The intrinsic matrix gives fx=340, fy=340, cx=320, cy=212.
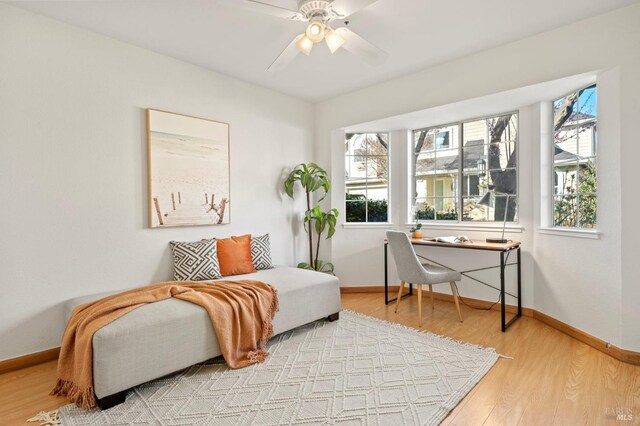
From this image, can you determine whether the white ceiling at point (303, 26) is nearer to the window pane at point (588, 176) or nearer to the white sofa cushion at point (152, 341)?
the window pane at point (588, 176)

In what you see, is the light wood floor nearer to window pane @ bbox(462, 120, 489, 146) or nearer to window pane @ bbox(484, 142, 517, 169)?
window pane @ bbox(484, 142, 517, 169)

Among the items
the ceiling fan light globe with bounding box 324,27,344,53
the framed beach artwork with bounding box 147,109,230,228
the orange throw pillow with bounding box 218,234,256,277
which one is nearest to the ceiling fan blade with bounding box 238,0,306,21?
the ceiling fan light globe with bounding box 324,27,344,53

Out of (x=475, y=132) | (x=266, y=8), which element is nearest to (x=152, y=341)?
(x=266, y=8)

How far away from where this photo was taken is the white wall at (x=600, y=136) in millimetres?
2447

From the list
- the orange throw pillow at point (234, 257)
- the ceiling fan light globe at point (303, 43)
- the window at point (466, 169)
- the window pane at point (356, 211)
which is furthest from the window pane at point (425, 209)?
the ceiling fan light globe at point (303, 43)

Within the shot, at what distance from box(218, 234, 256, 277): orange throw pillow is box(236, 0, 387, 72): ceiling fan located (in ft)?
6.06

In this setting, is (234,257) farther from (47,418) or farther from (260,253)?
(47,418)

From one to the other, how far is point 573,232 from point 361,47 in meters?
2.36

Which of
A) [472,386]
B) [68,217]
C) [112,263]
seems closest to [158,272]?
[112,263]

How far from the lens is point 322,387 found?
2.12 meters

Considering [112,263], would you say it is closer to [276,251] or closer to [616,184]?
[276,251]

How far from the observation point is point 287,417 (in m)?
1.83

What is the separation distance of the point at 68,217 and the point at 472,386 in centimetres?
315

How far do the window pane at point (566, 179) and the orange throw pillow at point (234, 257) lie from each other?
3104mm
